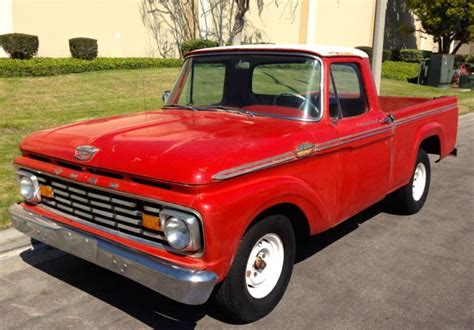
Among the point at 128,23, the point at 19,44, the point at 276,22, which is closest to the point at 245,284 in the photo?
the point at 19,44

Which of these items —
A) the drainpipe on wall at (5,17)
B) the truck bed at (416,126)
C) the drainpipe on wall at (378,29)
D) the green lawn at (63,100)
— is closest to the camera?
the truck bed at (416,126)

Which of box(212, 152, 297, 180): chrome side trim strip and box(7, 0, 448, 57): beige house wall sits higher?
box(7, 0, 448, 57): beige house wall

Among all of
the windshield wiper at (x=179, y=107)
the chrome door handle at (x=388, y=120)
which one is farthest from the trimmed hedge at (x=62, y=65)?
the chrome door handle at (x=388, y=120)

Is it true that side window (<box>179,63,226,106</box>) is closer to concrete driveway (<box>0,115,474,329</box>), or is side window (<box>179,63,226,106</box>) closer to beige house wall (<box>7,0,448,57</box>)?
concrete driveway (<box>0,115,474,329</box>)

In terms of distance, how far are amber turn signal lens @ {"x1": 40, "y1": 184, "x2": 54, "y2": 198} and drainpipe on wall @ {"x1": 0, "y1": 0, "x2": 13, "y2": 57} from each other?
13.4m

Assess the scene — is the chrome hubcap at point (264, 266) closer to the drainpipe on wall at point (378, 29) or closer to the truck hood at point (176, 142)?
the truck hood at point (176, 142)

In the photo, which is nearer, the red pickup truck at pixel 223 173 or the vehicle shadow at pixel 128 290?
the red pickup truck at pixel 223 173

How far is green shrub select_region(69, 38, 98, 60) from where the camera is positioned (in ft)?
54.0

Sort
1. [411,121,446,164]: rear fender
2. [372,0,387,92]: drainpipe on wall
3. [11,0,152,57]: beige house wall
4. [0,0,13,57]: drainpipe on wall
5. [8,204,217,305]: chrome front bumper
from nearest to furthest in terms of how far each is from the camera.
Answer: [8,204,217,305]: chrome front bumper < [411,121,446,164]: rear fender < [372,0,387,92]: drainpipe on wall < [0,0,13,57]: drainpipe on wall < [11,0,152,57]: beige house wall

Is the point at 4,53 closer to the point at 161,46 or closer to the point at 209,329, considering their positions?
the point at 161,46

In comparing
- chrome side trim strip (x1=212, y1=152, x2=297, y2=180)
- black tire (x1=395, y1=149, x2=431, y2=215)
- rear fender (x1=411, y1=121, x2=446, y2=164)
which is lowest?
black tire (x1=395, y1=149, x2=431, y2=215)

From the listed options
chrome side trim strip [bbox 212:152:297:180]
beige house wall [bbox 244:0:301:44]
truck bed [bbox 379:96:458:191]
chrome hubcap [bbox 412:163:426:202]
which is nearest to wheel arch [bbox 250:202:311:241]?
chrome side trim strip [bbox 212:152:297:180]

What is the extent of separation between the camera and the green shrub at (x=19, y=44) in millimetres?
14914

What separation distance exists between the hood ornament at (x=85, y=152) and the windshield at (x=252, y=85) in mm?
1269
